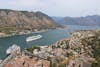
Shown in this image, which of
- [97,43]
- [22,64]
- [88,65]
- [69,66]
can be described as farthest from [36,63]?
[97,43]

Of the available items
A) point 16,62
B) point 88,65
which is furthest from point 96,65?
point 16,62

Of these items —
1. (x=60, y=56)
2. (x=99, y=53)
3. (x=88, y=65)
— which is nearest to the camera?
(x=88, y=65)

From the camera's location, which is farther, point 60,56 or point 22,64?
point 60,56

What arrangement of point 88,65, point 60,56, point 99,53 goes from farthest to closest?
point 99,53
point 60,56
point 88,65

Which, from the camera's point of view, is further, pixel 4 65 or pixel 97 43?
pixel 97 43

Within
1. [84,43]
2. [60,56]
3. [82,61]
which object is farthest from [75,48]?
[82,61]

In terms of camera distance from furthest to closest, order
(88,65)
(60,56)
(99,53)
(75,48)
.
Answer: (75,48), (99,53), (60,56), (88,65)

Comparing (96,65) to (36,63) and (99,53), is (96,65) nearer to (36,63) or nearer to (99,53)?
(36,63)

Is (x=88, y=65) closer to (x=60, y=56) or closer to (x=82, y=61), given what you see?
(x=82, y=61)

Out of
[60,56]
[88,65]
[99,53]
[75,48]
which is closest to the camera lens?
[88,65]
